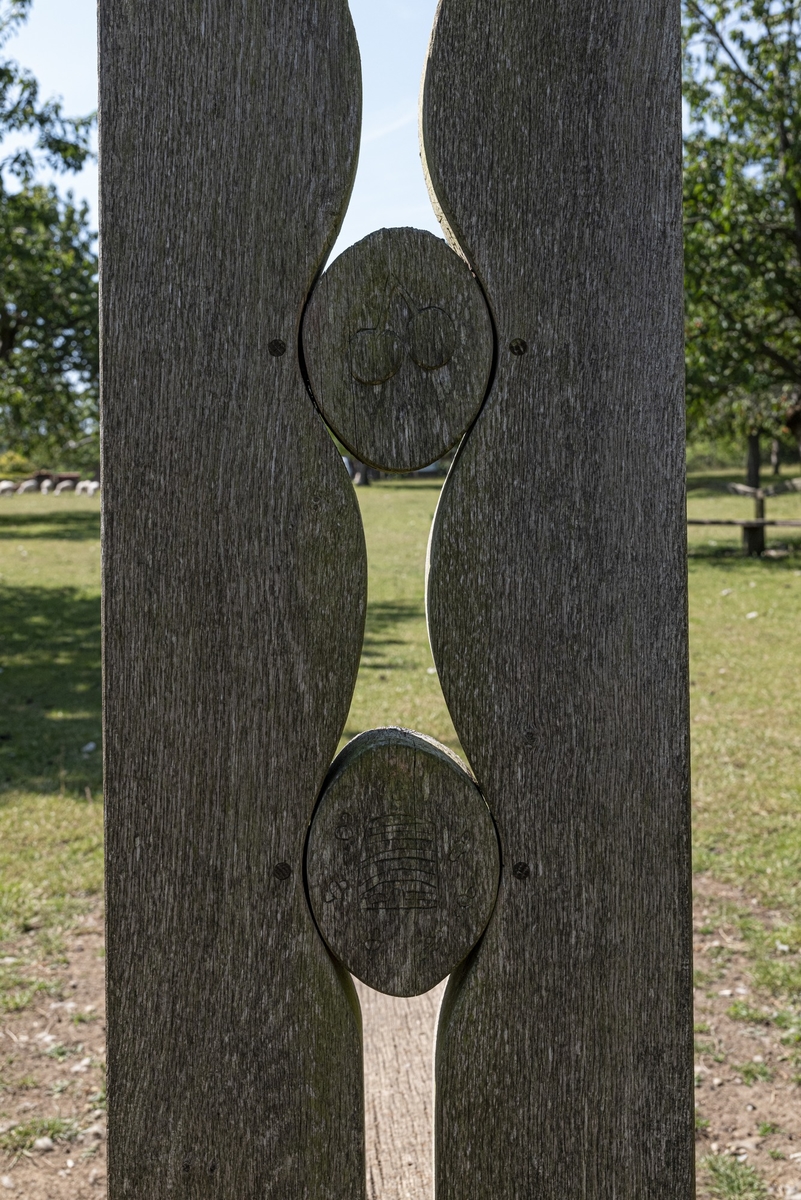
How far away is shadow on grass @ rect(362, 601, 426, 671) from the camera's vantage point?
8.92 m

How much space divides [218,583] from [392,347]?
1.02ft

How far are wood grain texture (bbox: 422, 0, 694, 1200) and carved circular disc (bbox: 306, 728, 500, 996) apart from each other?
0.12 ft

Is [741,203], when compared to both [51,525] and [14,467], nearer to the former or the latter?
[51,525]

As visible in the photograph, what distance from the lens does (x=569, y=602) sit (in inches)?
42.5

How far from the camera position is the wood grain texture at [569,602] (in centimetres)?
106

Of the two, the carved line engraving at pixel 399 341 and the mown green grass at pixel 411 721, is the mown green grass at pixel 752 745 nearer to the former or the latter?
the mown green grass at pixel 411 721

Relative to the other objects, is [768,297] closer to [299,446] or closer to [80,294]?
[80,294]

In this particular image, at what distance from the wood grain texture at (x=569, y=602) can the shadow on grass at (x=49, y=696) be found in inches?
194

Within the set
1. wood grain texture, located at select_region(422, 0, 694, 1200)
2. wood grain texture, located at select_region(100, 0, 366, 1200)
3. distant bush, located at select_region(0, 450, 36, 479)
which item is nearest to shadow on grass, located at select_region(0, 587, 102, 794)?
wood grain texture, located at select_region(100, 0, 366, 1200)

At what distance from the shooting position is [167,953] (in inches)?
41.2

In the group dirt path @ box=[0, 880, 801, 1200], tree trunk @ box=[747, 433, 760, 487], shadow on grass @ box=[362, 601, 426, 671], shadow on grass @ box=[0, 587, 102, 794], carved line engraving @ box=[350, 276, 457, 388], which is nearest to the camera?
carved line engraving @ box=[350, 276, 457, 388]

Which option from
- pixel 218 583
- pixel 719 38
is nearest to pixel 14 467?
pixel 719 38

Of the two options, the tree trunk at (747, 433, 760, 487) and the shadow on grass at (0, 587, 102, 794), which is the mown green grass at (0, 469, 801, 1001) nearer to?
the shadow on grass at (0, 587, 102, 794)

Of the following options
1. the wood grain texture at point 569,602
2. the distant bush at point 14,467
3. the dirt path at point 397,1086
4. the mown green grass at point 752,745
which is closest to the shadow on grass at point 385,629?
the mown green grass at point 752,745
